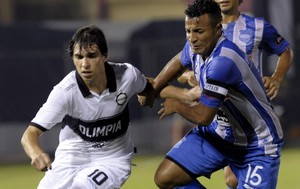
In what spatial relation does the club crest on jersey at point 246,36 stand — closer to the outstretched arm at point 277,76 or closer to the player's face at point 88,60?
the outstretched arm at point 277,76

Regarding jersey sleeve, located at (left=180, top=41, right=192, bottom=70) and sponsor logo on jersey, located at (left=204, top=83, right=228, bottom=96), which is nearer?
sponsor logo on jersey, located at (left=204, top=83, right=228, bottom=96)

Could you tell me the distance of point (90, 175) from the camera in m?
7.46

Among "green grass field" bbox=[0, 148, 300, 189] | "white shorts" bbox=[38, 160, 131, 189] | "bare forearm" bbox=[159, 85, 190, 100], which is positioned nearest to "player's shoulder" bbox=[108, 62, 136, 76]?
"bare forearm" bbox=[159, 85, 190, 100]

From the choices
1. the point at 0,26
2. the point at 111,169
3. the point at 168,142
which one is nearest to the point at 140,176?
the point at 168,142

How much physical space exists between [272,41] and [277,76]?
1.39 ft

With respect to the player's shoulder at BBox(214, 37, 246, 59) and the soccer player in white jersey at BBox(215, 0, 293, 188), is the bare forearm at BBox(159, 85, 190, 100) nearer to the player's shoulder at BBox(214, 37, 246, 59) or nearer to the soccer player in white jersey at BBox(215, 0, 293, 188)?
the player's shoulder at BBox(214, 37, 246, 59)

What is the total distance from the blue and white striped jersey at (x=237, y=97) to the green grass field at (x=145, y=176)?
4251 millimetres

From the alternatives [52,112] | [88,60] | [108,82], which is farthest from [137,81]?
[52,112]

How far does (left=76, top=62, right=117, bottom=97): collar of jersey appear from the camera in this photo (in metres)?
7.52

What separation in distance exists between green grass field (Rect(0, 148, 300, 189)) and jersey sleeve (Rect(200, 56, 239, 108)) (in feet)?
16.0

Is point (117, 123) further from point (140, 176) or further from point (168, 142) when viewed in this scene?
point (168, 142)

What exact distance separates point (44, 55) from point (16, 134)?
5.02ft

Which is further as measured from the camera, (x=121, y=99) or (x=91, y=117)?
(x=121, y=99)

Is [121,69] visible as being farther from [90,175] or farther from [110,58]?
[110,58]
